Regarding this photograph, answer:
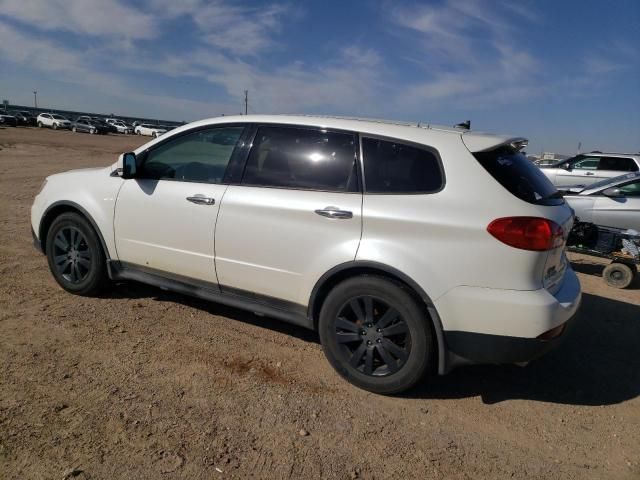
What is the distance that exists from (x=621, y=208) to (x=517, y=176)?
5.45m

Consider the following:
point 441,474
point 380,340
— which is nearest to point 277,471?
point 441,474

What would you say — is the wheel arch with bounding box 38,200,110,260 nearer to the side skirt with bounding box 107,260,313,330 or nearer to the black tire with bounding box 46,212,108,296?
the black tire with bounding box 46,212,108,296

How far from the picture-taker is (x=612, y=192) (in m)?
7.17

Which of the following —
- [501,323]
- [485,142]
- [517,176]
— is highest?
[485,142]

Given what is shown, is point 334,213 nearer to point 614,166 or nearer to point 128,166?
point 128,166

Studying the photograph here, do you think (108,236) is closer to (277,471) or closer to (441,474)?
(277,471)

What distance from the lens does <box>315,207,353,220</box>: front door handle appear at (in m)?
2.99

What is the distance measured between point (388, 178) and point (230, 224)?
4.00 ft

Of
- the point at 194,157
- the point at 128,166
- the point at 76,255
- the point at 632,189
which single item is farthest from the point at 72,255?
the point at 632,189

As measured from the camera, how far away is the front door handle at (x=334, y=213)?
2.99m

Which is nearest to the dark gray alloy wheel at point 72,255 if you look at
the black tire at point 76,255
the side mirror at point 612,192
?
the black tire at point 76,255

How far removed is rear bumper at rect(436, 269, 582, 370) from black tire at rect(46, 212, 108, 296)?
3.07m

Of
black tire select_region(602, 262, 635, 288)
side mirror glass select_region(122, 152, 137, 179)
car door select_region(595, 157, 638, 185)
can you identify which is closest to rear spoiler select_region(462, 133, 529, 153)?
side mirror glass select_region(122, 152, 137, 179)

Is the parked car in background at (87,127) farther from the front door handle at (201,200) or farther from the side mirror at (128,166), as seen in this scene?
the front door handle at (201,200)
